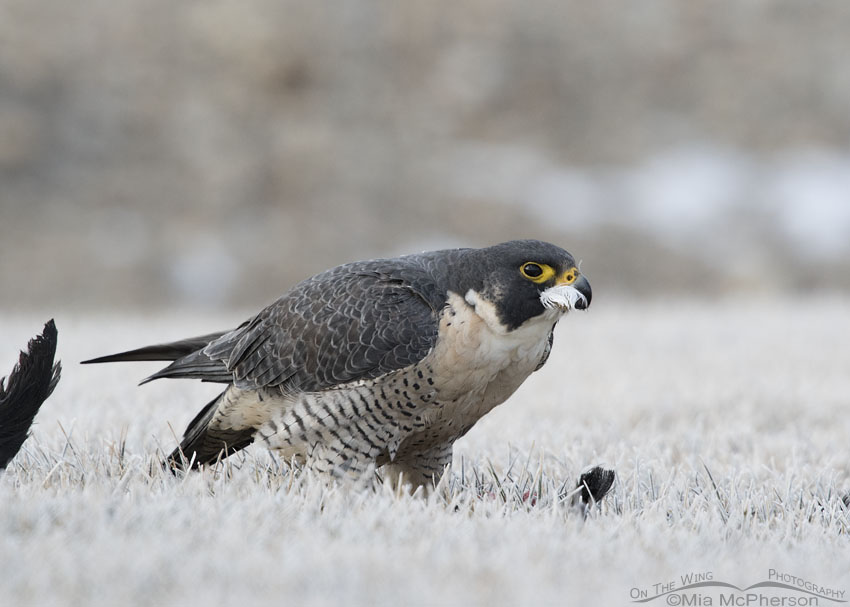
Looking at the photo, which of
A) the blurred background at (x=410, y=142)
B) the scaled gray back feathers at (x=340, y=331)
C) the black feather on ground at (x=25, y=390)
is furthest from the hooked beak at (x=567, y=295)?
the blurred background at (x=410, y=142)

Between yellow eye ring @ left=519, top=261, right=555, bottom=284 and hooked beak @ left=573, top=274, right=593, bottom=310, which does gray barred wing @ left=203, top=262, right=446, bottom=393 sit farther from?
hooked beak @ left=573, top=274, right=593, bottom=310

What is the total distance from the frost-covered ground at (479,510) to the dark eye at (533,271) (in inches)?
27.7

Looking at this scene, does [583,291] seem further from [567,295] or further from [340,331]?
[340,331]

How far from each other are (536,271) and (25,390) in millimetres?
1641

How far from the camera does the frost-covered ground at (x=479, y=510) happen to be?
2.05 metres

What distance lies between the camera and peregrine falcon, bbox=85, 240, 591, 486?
3166mm

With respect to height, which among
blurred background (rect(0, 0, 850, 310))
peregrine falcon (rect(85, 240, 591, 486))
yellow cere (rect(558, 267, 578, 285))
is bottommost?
peregrine falcon (rect(85, 240, 591, 486))

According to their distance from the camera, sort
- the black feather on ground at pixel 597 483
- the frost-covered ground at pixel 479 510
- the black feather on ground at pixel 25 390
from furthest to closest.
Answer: the black feather on ground at pixel 597 483, the black feather on ground at pixel 25 390, the frost-covered ground at pixel 479 510

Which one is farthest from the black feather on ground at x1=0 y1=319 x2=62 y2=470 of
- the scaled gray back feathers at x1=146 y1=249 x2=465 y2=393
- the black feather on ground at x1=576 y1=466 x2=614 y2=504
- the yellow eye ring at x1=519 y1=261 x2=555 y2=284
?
the black feather on ground at x1=576 y1=466 x2=614 y2=504

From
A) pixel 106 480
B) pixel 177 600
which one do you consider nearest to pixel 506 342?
pixel 106 480

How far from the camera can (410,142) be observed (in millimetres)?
16484

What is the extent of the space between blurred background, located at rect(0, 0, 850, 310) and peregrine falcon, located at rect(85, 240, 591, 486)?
9.76 m

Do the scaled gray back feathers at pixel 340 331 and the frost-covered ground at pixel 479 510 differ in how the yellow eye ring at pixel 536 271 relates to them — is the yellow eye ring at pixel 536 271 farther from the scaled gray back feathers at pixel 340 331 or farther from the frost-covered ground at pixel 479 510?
the frost-covered ground at pixel 479 510

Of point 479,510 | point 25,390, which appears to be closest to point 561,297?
point 479,510
